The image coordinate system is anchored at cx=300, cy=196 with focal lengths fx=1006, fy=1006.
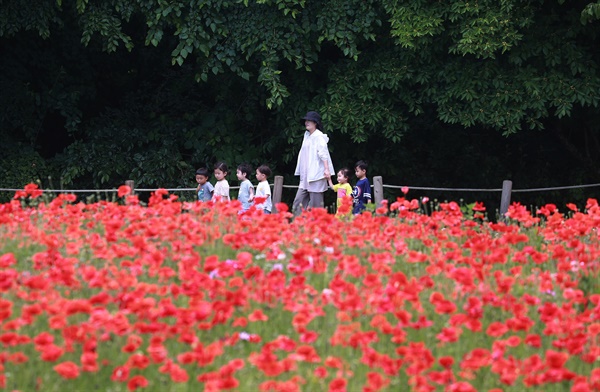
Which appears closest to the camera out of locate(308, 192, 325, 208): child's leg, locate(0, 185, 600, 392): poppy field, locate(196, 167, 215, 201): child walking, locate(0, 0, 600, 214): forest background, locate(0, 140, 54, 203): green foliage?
locate(0, 185, 600, 392): poppy field

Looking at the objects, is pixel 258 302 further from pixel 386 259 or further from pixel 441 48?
pixel 441 48

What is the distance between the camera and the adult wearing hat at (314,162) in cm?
1276

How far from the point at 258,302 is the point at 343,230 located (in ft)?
6.19

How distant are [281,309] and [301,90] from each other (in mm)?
10756

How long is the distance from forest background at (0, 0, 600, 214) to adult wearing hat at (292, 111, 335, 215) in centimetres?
255

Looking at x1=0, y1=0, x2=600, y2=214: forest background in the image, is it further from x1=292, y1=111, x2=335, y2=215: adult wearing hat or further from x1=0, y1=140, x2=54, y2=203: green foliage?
x1=292, y1=111, x2=335, y2=215: adult wearing hat

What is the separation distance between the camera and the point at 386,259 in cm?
636

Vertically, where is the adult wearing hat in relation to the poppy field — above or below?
above

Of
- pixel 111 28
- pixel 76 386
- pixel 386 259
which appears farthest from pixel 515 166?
pixel 76 386

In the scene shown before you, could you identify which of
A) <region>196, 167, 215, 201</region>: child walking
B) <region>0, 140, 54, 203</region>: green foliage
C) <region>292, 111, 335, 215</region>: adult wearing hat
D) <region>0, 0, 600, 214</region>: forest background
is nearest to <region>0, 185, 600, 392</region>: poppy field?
<region>196, 167, 215, 201</region>: child walking

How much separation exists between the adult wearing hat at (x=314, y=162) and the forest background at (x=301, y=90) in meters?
2.55

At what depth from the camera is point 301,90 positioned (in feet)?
54.7

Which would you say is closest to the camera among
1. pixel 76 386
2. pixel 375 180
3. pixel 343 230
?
pixel 76 386

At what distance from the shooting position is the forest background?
15.1m
